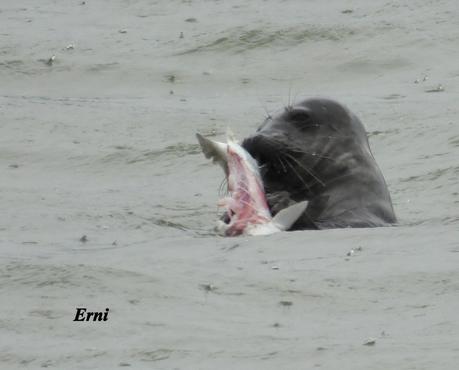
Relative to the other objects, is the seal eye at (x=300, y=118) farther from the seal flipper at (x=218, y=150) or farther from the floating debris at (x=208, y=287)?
the floating debris at (x=208, y=287)

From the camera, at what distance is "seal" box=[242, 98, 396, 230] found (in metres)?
9.61

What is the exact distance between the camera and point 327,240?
899cm

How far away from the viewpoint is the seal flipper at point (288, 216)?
9086mm

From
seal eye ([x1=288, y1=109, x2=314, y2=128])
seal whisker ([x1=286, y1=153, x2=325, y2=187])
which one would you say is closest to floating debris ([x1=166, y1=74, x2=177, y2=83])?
seal eye ([x1=288, y1=109, x2=314, y2=128])

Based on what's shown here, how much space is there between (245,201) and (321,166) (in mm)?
889

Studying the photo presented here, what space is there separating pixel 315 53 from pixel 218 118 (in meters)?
1.87

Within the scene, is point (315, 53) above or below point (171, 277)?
below

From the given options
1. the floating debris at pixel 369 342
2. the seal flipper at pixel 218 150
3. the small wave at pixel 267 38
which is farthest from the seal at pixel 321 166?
the small wave at pixel 267 38

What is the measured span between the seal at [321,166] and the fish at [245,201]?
0.33m

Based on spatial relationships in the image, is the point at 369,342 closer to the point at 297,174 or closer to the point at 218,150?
the point at 218,150

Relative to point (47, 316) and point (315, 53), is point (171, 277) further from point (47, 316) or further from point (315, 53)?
point (315, 53)

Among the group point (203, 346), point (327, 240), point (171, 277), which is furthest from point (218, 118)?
point (203, 346)

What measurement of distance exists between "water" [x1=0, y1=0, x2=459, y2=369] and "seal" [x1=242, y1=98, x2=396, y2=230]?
0.31 meters

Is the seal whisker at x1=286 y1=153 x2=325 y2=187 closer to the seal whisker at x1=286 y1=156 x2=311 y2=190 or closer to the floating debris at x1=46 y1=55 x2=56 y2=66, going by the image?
the seal whisker at x1=286 y1=156 x2=311 y2=190
